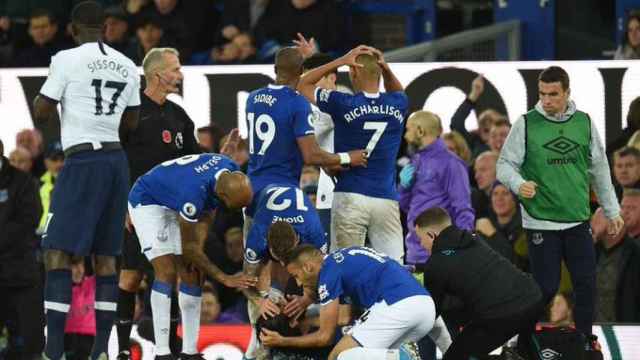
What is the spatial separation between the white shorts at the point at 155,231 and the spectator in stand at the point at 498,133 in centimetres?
426

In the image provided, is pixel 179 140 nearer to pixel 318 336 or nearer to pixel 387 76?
pixel 387 76

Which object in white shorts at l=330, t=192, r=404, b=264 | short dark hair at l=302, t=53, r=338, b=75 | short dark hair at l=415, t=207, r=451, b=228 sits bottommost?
white shorts at l=330, t=192, r=404, b=264

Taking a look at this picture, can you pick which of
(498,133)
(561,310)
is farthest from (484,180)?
(561,310)

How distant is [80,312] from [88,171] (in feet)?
9.97

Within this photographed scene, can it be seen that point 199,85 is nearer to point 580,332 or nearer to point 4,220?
point 4,220

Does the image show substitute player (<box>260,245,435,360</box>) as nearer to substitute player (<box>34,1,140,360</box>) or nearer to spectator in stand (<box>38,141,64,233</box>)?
substitute player (<box>34,1,140,360</box>)

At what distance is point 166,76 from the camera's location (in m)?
13.3

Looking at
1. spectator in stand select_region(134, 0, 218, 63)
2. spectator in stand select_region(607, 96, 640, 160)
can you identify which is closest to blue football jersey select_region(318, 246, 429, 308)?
spectator in stand select_region(607, 96, 640, 160)

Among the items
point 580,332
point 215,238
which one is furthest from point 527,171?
point 215,238

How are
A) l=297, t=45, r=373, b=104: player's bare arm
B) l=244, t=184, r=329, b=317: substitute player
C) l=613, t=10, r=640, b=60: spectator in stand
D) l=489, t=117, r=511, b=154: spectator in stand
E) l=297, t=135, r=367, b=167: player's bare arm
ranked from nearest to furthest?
l=244, t=184, r=329, b=317: substitute player < l=297, t=135, r=367, b=167: player's bare arm < l=297, t=45, r=373, b=104: player's bare arm < l=489, t=117, r=511, b=154: spectator in stand < l=613, t=10, r=640, b=60: spectator in stand

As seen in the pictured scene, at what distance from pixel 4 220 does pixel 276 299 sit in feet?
10.9

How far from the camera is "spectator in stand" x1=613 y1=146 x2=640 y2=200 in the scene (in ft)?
49.7

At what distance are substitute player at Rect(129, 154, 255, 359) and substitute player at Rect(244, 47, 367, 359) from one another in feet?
1.29

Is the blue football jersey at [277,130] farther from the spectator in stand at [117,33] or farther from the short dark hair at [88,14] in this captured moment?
the spectator in stand at [117,33]
